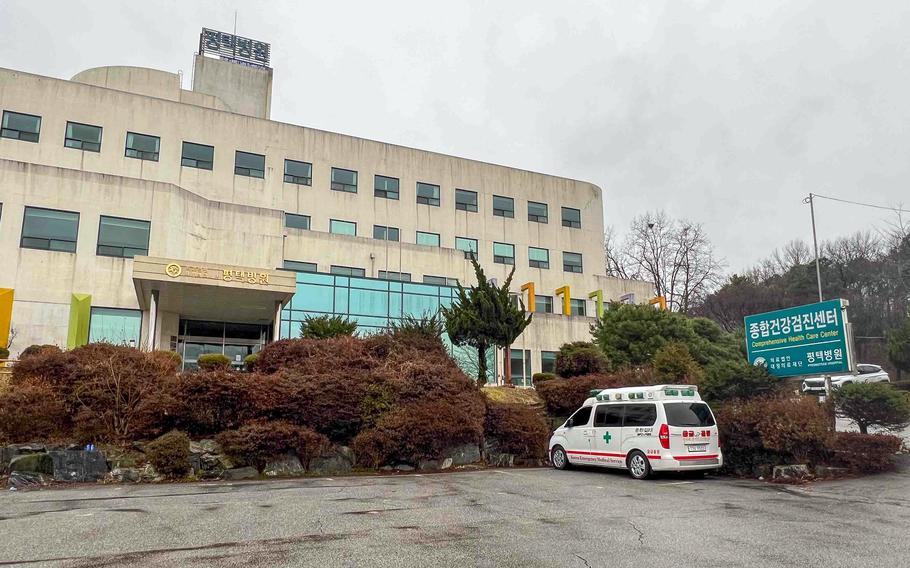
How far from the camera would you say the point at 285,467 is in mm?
15148

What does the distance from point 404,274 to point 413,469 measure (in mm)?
22215

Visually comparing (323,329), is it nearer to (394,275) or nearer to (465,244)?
(394,275)

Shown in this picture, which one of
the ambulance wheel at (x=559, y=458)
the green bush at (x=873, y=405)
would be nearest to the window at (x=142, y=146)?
the ambulance wheel at (x=559, y=458)

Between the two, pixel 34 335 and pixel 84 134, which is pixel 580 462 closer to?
pixel 34 335

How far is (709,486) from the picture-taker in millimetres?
12508

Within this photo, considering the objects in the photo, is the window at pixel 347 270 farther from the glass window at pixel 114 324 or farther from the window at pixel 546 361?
the window at pixel 546 361

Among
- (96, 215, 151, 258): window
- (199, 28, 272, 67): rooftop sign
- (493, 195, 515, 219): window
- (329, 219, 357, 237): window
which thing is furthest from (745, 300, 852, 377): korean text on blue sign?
(199, 28, 272, 67): rooftop sign

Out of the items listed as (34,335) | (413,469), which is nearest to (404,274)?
(34,335)

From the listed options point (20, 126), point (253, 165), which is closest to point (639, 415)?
point (253, 165)

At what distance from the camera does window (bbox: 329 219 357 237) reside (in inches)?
1533

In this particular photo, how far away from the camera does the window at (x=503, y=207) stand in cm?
4447

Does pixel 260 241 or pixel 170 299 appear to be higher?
pixel 260 241

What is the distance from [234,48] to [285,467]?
3888cm

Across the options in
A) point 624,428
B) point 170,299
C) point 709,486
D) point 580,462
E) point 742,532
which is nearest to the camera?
point 742,532
